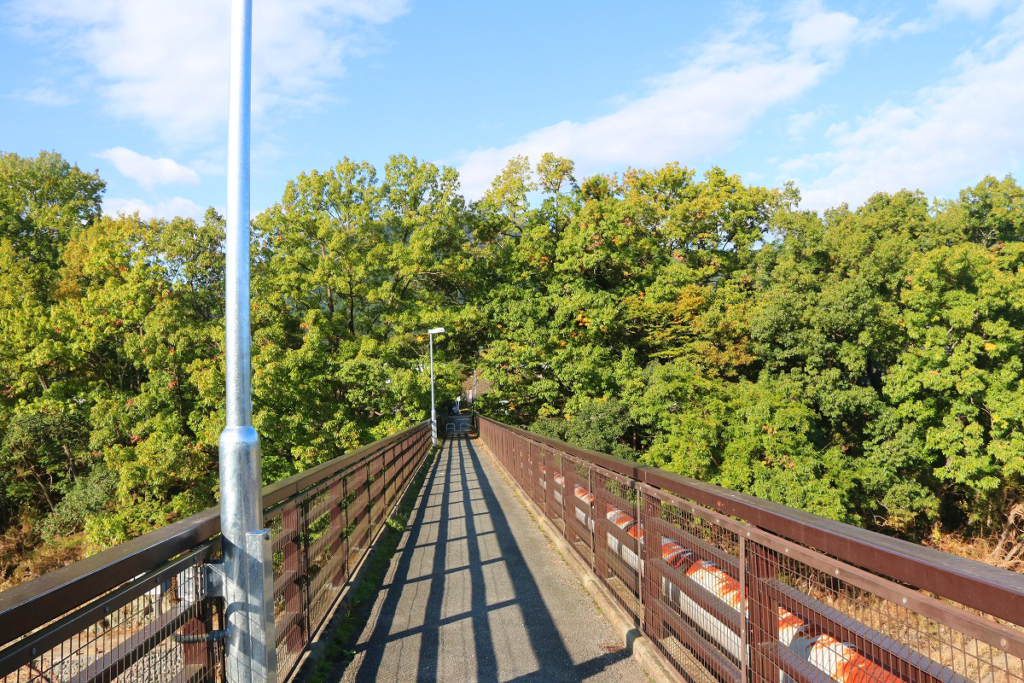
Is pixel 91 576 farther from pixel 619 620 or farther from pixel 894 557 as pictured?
pixel 619 620

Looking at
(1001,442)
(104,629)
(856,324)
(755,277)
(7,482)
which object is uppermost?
(755,277)

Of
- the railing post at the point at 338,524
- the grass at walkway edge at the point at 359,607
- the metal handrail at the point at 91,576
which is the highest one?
the metal handrail at the point at 91,576

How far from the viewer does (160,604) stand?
2391 mm

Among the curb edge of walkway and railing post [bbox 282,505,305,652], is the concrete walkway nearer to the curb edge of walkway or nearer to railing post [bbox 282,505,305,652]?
the curb edge of walkway

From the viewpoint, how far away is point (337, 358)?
89.7ft

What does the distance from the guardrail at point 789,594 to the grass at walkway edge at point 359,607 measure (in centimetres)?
188

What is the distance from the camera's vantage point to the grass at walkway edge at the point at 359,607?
391 centimetres

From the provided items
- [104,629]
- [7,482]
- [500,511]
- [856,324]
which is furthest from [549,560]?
[7,482]

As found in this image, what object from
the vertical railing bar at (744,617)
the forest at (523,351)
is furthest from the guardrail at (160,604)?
the forest at (523,351)

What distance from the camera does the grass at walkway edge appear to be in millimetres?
3906

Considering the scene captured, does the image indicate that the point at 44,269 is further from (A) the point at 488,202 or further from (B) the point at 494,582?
(B) the point at 494,582

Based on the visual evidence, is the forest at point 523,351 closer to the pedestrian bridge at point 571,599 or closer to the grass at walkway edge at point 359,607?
the grass at walkway edge at point 359,607

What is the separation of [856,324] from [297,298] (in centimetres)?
2201

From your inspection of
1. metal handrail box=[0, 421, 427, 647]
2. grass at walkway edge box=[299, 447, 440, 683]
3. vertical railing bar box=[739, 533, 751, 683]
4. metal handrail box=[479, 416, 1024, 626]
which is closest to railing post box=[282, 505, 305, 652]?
grass at walkway edge box=[299, 447, 440, 683]
